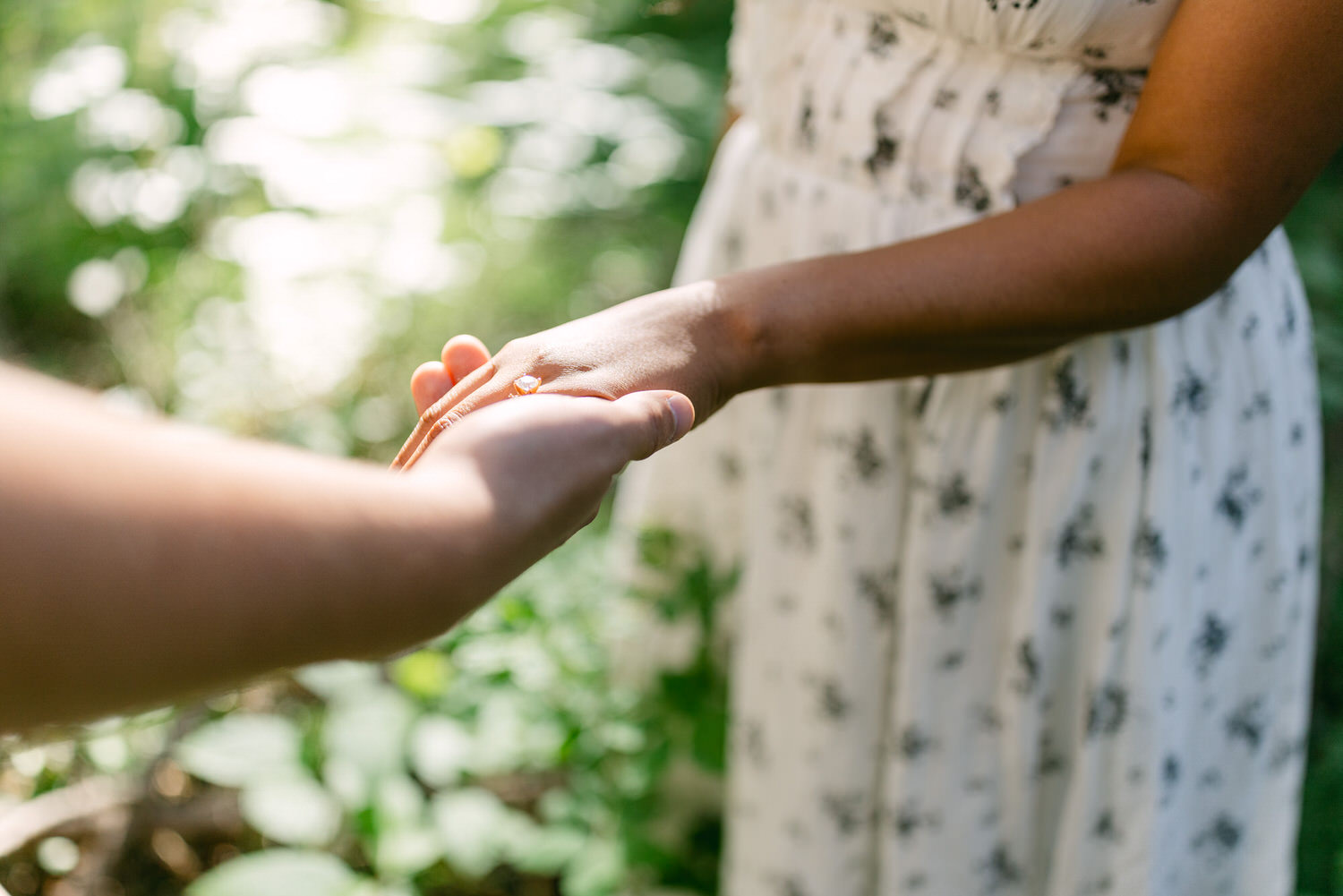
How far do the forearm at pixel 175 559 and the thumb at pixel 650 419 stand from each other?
0.14 m

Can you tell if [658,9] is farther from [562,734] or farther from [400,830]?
[400,830]

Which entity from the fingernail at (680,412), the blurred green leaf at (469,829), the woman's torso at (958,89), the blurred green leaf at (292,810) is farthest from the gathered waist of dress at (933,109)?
the blurred green leaf at (292,810)

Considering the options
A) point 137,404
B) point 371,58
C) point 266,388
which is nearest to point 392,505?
point 137,404

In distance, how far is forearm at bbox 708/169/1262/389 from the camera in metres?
0.67

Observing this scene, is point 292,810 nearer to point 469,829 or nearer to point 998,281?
point 469,829

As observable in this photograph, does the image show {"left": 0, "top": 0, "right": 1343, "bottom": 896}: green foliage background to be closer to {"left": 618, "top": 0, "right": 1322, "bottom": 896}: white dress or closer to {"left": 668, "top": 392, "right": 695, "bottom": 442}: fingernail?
{"left": 618, "top": 0, "right": 1322, "bottom": 896}: white dress

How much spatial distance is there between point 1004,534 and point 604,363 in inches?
21.0

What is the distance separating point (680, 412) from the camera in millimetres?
568

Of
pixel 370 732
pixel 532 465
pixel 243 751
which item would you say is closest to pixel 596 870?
pixel 370 732

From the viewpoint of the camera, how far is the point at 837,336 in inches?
27.2

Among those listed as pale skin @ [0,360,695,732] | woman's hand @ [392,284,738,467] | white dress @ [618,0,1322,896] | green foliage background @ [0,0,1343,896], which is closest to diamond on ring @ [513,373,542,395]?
woman's hand @ [392,284,738,467]

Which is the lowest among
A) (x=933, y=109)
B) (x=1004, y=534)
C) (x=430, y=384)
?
(x=1004, y=534)

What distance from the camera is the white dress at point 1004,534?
0.84m

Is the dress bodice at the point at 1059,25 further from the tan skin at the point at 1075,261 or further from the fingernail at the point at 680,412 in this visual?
the fingernail at the point at 680,412
